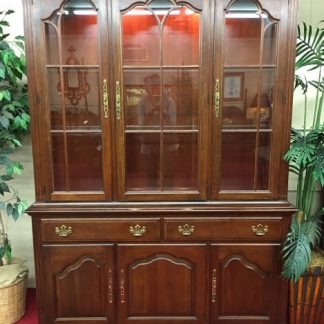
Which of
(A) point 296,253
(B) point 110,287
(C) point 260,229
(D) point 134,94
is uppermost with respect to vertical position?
(D) point 134,94

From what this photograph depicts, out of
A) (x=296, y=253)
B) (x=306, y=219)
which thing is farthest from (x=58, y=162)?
(x=306, y=219)

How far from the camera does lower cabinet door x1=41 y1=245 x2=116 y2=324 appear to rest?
1848 millimetres

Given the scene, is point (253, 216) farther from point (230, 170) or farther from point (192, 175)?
point (192, 175)

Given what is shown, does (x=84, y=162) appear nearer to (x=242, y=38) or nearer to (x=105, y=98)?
(x=105, y=98)

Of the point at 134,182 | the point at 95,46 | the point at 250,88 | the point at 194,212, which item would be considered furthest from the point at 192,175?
the point at 95,46

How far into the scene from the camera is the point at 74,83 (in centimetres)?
180

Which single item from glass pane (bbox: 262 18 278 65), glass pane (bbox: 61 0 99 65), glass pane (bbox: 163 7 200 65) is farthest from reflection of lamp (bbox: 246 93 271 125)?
glass pane (bbox: 61 0 99 65)

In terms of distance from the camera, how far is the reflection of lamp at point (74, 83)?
1.77m

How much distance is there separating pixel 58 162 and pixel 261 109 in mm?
1199

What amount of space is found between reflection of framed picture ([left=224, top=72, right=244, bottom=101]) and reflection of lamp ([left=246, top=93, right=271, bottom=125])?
0.26 feet

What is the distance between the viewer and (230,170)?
189 cm

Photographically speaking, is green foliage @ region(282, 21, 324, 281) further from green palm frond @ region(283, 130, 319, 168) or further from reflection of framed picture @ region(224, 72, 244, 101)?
reflection of framed picture @ region(224, 72, 244, 101)

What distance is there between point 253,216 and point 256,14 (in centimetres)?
111

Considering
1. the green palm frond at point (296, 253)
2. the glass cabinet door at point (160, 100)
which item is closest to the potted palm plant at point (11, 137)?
the glass cabinet door at point (160, 100)
